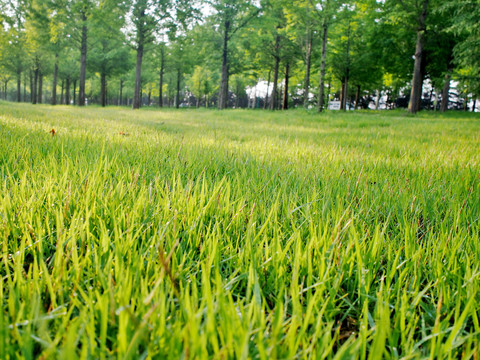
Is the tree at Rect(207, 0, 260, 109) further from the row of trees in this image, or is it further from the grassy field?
the grassy field

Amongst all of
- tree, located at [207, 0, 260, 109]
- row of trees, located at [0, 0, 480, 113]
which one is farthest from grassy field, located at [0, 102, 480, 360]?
tree, located at [207, 0, 260, 109]

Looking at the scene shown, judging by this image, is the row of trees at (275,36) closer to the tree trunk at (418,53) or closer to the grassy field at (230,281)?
the tree trunk at (418,53)

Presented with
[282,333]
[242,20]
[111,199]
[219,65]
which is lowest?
[282,333]

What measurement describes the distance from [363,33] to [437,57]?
18.6ft

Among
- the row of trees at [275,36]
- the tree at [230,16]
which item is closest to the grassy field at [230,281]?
the row of trees at [275,36]

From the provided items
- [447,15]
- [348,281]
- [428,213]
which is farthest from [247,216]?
[447,15]

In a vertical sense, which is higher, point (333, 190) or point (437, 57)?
point (437, 57)

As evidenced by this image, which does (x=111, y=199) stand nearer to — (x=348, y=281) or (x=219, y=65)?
(x=348, y=281)

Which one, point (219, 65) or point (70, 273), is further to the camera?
point (219, 65)

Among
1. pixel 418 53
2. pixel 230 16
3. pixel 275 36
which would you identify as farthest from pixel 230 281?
pixel 275 36

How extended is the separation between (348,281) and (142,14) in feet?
74.2

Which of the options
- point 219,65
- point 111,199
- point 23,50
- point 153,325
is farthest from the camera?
point 23,50

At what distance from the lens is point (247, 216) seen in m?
1.21

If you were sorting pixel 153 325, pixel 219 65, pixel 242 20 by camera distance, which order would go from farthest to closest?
pixel 219 65 < pixel 242 20 < pixel 153 325
